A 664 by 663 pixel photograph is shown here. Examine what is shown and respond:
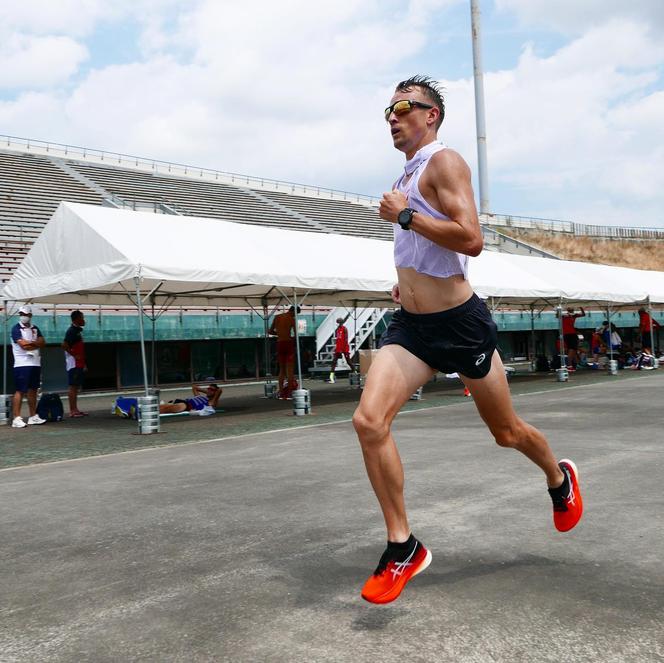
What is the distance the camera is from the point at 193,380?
75.8ft

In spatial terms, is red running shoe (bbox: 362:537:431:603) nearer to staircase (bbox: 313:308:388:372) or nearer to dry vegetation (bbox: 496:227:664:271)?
staircase (bbox: 313:308:388:372)

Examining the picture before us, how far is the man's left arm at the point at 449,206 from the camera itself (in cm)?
295

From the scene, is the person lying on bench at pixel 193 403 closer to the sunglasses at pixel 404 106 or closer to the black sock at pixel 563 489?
the black sock at pixel 563 489

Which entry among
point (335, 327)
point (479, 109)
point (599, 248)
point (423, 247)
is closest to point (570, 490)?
point (423, 247)

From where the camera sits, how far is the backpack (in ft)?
40.8

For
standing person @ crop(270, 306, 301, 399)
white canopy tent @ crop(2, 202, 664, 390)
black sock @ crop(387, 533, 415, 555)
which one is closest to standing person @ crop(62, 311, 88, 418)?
white canopy tent @ crop(2, 202, 664, 390)

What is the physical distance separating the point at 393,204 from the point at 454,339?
2.07 feet

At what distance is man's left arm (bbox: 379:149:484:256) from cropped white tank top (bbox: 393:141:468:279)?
5cm

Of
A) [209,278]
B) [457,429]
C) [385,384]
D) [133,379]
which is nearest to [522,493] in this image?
[385,384]

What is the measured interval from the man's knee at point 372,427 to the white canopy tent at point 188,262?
736cm

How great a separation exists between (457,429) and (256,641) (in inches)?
259

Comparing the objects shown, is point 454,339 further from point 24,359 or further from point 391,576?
point 24,359

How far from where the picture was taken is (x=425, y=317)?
3188 mm

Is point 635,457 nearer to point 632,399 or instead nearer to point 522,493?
point 522,493
